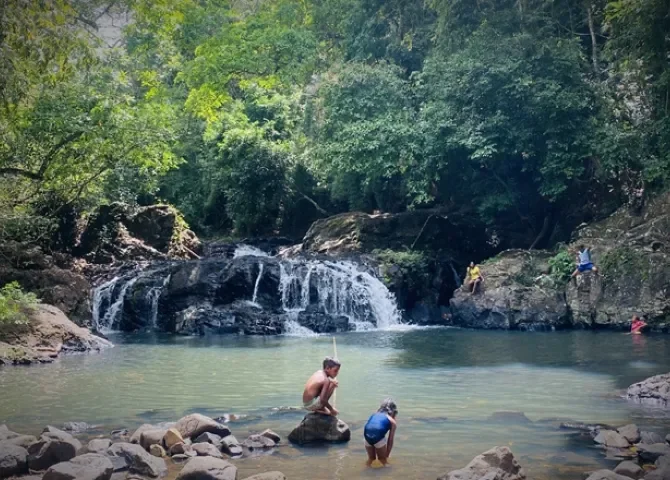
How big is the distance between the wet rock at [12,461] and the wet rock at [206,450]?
1584 mm

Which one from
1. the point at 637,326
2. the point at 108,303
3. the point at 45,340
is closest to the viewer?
A: the point at 45,340

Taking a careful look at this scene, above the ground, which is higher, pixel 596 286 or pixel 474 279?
pixel 474 279

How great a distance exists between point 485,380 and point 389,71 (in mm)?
16234

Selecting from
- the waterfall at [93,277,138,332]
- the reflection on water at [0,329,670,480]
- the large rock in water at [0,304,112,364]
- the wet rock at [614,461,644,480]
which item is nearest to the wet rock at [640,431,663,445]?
the reflection on water at [0,329,670,480]

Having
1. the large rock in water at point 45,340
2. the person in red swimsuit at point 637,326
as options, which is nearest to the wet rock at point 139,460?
the large rock in water at point 45,340

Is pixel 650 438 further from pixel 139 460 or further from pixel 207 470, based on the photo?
pixel 139 460

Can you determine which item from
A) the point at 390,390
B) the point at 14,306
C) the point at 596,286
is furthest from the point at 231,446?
the point at 596,286

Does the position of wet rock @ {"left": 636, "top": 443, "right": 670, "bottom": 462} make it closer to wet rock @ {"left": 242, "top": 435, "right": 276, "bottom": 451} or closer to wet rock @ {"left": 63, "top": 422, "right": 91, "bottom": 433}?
wet rock @ {"left": 242, "top": 435, "right": 276, "bottom": 451}

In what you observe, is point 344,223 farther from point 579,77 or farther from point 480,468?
point 480,468

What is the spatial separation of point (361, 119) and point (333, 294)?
6865mm

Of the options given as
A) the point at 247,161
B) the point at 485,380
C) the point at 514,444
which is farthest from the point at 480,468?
the point at 247,161

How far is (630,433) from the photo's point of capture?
796 cm

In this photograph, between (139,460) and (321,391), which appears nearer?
(139,460)

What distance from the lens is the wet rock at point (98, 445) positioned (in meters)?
7.50
